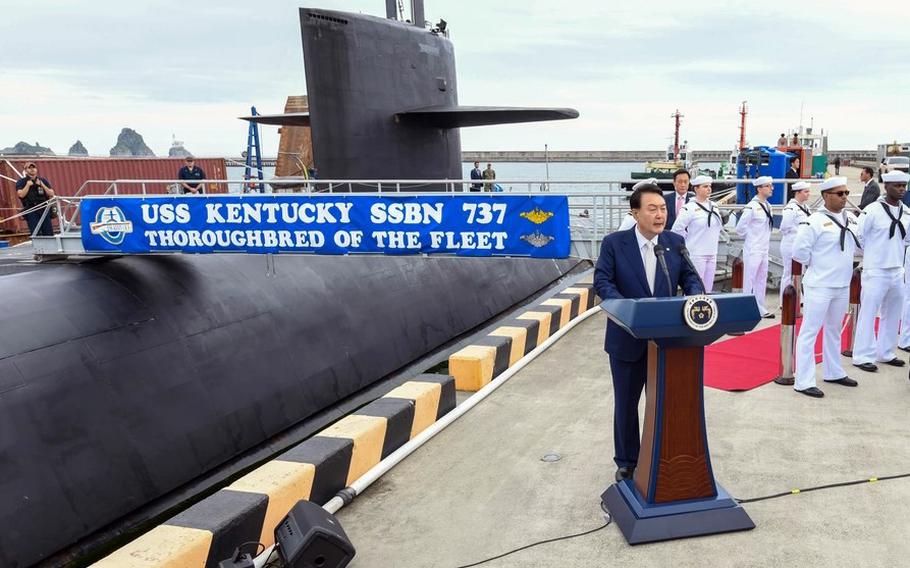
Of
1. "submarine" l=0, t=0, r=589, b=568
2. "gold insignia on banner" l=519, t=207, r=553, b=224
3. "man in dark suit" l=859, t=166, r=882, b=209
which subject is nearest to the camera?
"submarine" l=0, t=0, r=589, b=568

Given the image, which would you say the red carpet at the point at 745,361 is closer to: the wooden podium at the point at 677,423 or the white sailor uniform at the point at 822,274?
the white sailor uniform at the point at 822,274

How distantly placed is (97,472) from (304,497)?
2566 millimetres

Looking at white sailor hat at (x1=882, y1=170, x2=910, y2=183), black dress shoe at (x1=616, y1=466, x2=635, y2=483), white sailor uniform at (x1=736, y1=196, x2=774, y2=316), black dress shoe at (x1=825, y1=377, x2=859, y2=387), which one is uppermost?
white sailor hat at (x1=882, y1=170, x2=910, y2=183)

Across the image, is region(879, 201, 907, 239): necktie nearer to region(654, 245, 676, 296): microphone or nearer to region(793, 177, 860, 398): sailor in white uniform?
region(793, 177, 860, 398): sailor in white uniform

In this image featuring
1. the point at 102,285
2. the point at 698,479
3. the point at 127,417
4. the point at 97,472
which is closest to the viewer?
the point at 698,479

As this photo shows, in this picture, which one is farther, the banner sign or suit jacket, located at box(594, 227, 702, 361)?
the banner sign

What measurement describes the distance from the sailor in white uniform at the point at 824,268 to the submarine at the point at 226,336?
4.40 meters

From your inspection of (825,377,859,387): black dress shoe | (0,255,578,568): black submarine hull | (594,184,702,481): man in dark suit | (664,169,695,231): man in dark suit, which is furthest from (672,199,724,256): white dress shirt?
(594,184,702,481): man in dark suit

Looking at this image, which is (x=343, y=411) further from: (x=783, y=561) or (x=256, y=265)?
(x=783, y=561)

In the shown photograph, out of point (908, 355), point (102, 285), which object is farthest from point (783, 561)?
point (102, 285)

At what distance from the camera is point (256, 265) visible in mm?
10188

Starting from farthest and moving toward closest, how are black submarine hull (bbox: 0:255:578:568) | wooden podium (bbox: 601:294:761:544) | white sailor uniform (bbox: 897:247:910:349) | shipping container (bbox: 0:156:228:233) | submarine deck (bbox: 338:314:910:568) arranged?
shipping container (bbox: 0:156:228:233), white sailor uniform (bbox: 897:247:910:349), black submarine hull (bbox: 0:255:578:568), submarine deck (bbox: 338:314:910:568), wooden podium (bbox: 601:294:761:544)

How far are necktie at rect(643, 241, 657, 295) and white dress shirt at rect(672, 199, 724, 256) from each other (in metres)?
5.72

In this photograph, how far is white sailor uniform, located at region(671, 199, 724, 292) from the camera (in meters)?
9.86
